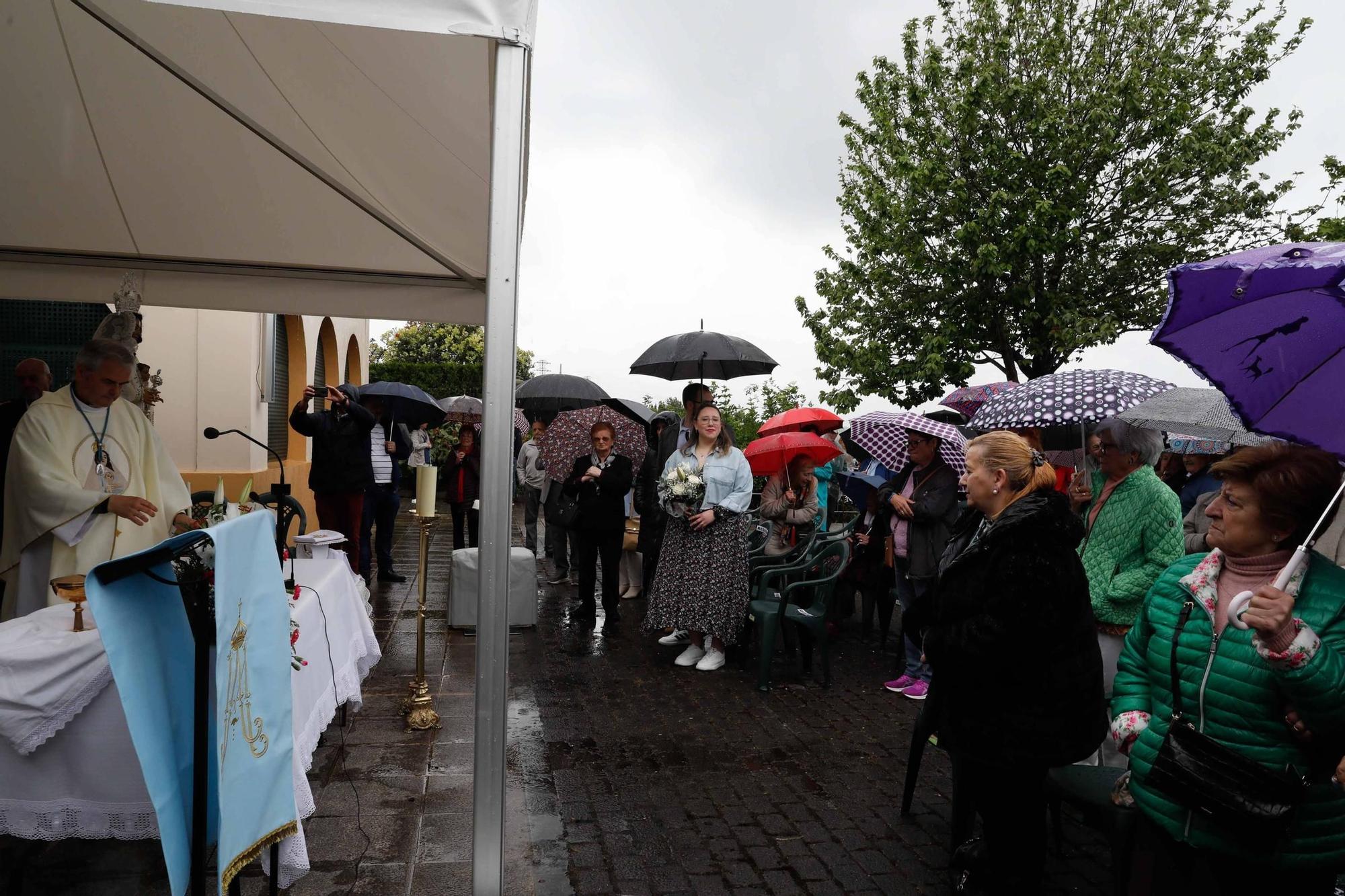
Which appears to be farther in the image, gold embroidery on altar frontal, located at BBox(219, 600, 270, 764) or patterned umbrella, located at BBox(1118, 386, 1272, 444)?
patterned umbrella, located at BBox(1118, 386, 1272, 444)

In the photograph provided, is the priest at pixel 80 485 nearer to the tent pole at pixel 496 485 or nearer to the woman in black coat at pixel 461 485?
the tent pole at pixel 496 485

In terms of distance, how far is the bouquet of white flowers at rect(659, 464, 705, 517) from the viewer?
6.79 m

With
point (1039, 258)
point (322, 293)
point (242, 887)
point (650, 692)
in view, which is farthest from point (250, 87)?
point (1039, 258)

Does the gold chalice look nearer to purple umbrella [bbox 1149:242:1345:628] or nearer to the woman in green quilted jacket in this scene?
the woman in green quilted jacket

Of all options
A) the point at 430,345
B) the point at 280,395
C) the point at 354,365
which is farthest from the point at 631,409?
the point at 430,345

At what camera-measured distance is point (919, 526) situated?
625cm

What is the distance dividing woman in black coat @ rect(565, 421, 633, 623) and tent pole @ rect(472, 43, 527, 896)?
5302mm

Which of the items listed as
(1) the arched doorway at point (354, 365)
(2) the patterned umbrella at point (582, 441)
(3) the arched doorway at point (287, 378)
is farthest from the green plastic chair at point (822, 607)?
(1) the arched doorway at point (354, 365)

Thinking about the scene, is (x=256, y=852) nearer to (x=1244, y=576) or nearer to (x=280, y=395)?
(x=1244, y=576)

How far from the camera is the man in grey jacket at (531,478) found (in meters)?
11.9

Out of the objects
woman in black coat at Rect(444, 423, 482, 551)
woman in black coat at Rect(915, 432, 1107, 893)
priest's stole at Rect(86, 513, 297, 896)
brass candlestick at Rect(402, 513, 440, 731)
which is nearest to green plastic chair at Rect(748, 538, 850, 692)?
brass candlestick at Rect(402, 513, 440, 731)

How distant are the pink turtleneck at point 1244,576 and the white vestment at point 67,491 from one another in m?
3.62

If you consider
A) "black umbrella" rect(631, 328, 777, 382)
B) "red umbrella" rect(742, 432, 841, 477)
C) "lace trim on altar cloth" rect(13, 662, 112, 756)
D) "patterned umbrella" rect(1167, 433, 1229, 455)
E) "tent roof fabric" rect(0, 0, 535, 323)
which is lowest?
"lace trim on altar cloth" rect(13, 662, 112, 756)

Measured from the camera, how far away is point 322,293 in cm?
643
